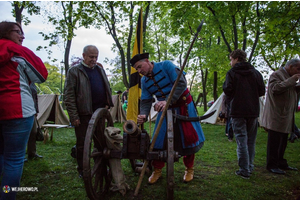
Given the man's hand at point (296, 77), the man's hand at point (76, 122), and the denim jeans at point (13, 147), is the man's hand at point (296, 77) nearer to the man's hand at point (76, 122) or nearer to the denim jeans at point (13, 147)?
the man's hand at point (76, 122)

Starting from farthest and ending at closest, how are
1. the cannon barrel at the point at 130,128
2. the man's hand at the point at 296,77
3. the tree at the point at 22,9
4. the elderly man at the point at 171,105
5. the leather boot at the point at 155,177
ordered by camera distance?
the tree at the point at 22,9, the man's hand at the point at 296,77, the leather boot at the point at 155,177, the elderly man at the point at 171,105, the cannon barrel at the point at 130,128

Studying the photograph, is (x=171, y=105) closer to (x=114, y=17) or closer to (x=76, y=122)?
(x=76, y=122)

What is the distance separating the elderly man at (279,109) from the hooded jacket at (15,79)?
3386mm

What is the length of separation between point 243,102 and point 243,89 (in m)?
0.20

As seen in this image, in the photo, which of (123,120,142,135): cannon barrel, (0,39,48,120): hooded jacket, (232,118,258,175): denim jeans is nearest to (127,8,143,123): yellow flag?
(232,118,258,175): denim jeans

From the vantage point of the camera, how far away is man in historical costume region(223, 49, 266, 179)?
3.24m

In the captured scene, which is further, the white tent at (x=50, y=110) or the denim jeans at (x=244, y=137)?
the white tent at (x=50, y=110)

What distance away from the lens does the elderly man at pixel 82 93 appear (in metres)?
3.04

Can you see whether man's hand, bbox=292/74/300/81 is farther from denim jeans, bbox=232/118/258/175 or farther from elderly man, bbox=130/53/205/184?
elderly man, bbox=130/53/205/184

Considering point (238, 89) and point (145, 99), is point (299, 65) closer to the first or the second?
point (238, 89)

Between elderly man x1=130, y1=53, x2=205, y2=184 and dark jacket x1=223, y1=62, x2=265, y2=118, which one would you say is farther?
dark jacket x1=223, y1=62, x2=265, y2=118

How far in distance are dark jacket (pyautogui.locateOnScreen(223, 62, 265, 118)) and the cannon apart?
59.1 inches

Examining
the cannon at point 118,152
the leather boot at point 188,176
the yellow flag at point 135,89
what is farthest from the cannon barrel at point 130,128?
the yellow flag at point 135,89

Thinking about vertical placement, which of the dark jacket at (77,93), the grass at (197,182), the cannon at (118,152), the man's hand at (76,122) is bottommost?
the grass at (197,182)
